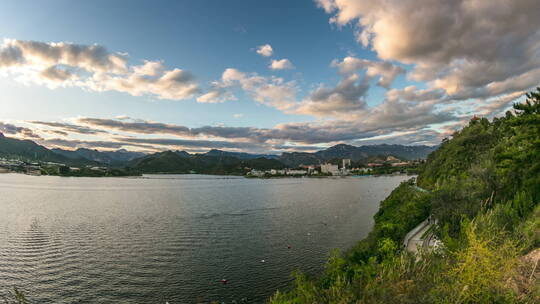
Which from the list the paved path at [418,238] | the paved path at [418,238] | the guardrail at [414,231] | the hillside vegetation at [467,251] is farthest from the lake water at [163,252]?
the paved path at [418,238]

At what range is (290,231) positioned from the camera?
49406mm

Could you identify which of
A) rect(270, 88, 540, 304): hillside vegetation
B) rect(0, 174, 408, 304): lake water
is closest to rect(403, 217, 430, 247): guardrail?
rect(270, 88, 540, 304): hillside vegetation

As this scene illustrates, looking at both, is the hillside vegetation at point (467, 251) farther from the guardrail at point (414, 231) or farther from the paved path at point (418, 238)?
the paved path at point (418, 238)

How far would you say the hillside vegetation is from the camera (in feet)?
32.2

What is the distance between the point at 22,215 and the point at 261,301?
2736 inches

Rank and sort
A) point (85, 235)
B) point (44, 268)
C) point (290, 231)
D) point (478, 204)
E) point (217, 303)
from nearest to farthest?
point (217, 303) → point (478, 204) → point (44, 268) → point (85, 235) → point (290, 231)

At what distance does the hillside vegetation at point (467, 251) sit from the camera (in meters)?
9.81

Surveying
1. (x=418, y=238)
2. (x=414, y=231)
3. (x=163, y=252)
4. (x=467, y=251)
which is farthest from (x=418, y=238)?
(x=163, y=252)

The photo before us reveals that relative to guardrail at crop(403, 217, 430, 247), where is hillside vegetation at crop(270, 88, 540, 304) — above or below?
above

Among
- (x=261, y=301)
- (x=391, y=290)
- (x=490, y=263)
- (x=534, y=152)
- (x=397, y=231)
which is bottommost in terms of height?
(x=261, y=301)

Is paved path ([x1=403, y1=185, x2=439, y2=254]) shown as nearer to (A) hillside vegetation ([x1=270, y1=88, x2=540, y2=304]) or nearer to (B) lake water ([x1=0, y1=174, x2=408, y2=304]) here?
(A) hillside vegetation ([x1=270, y1=88, x2=540, y2=304])

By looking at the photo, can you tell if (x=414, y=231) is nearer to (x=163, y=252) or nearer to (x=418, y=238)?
(x=418, y=238)

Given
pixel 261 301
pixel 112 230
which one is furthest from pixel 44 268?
pixel 261 301

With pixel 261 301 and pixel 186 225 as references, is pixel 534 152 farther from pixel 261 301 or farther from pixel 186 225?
pixel 186 225
